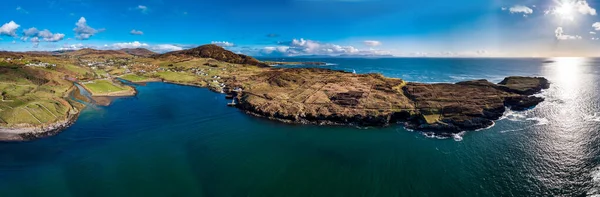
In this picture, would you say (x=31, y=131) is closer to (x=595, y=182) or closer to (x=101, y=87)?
(x=101, y=87)

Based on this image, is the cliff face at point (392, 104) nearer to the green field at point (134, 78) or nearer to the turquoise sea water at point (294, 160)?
the turquoise sea water at point (294, 160)

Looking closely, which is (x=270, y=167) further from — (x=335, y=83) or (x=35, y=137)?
(x=335, y=83)

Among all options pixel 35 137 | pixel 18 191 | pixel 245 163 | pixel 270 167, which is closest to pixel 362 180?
pixel 270 167

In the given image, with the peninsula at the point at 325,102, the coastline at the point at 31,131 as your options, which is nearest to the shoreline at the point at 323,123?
the coastline at the point at 31,131

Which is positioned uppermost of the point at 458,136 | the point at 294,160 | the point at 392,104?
the point at 392,104

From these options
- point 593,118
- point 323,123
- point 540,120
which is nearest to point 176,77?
point 323,123

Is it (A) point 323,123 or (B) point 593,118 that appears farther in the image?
(B) point 593,118

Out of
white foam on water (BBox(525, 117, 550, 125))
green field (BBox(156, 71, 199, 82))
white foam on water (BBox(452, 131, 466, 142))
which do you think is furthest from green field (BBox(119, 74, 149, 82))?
white foam on water (BBox(525, 117, 550, 125))
